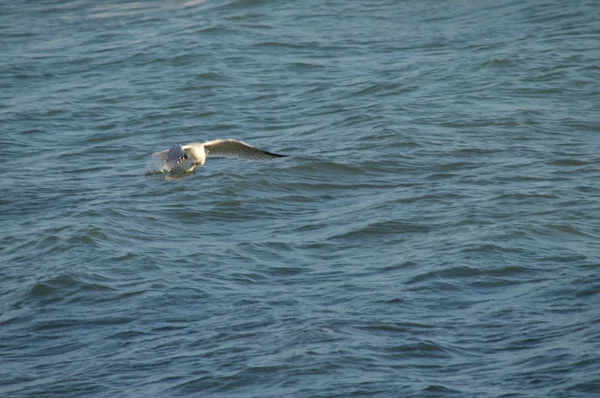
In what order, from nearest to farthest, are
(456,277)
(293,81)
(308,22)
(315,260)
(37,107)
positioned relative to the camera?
(456,277), (315,260), (37,107), (293,81), (308,22)

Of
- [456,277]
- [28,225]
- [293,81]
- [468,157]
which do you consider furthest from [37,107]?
[456,277]

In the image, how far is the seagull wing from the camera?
1216cm

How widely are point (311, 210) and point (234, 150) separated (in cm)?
133

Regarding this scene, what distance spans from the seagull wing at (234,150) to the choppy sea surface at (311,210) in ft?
1.75

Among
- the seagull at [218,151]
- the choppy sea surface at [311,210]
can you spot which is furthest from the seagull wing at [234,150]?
the choppy sea surface at [311,210]

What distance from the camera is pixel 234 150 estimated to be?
12.4 m

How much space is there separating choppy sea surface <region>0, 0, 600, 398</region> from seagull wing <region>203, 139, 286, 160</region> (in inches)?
21.0

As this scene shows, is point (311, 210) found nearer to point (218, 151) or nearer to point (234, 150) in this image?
point (234, 150)

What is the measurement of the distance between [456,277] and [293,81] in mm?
10110

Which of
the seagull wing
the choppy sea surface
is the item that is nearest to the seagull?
the seagull wing

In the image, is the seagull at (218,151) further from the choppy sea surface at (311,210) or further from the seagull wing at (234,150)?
the choppy sea surface at (311,210)

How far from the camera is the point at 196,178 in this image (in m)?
13.7

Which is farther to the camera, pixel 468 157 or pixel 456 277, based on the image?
pixel 468 157

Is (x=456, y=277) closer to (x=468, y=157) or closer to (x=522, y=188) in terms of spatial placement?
(x=522, y=188)
